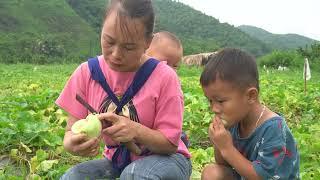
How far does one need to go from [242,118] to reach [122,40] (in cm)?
78

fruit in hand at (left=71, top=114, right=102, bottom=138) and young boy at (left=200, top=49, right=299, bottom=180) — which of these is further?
young boy at (left=200, top=49, right=299, bottom=180)

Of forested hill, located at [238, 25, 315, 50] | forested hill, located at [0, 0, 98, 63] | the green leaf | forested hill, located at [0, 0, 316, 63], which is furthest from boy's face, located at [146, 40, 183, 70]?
forested hill, located at [238, 25, 315, 50]

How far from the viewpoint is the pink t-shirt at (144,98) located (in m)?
2.80

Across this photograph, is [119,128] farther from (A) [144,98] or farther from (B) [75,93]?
(B) [75,93]

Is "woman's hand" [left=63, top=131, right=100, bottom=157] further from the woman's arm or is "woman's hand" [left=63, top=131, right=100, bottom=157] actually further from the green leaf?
the green leaf

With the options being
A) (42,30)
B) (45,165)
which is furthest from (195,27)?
(45,165)

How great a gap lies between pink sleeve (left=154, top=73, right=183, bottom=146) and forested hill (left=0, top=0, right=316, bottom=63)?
38309mm

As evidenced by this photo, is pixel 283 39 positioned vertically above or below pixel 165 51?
below

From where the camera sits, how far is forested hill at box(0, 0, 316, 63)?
4666 centimetres

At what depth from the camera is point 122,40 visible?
2.66 metres

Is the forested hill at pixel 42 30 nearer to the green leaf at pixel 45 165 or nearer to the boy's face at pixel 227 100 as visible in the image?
the green leaf at pixel 45 165

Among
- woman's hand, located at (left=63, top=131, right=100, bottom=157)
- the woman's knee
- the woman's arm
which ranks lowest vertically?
the woman's knee

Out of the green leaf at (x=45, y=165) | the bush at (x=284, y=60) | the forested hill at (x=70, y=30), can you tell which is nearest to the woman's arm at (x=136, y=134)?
the green leaf at (x=45, y=165)

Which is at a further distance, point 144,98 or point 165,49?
point 165,49
